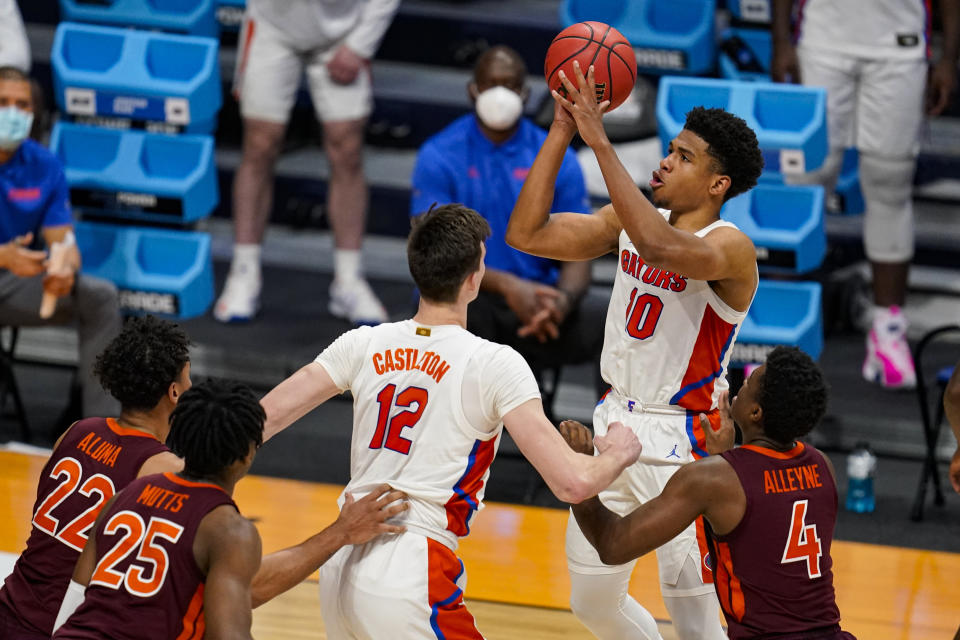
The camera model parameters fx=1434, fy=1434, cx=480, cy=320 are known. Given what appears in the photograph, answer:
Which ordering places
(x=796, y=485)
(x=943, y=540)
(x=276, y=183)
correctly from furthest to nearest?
(x=276, y=183) → (x=943, y=540) → (x=796, y=485)

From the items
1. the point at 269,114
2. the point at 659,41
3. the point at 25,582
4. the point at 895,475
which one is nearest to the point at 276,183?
the point at 269,114

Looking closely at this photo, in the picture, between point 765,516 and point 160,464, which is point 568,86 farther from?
point 160,464

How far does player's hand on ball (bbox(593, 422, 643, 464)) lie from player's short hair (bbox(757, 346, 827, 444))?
0.33 metres

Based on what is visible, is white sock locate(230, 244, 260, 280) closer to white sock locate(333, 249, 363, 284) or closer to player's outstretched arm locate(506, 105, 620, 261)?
white sock locate(333, 249, 363, 284)

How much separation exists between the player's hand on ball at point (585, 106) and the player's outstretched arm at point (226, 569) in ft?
4.46

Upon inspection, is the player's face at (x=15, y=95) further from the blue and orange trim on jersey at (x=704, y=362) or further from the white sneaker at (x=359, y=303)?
the blue and orange trim on jersey at (x=704, y=362)

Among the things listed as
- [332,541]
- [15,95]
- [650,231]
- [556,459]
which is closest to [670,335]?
[650,231]

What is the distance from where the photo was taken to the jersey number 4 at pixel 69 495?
3.52 metres

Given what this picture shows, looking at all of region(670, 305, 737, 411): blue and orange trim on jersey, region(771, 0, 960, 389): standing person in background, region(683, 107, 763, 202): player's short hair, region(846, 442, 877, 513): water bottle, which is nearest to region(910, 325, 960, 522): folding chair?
region(846, 442, 877, 513): water bottle

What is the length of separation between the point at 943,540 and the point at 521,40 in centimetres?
427

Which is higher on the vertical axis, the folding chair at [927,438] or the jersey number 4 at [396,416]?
the jersey number 4 at [396,416]

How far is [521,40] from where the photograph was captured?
8.77 m

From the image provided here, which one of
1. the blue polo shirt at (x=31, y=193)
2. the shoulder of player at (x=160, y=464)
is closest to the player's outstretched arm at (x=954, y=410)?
the shoulder of player at (x=160, y=464)

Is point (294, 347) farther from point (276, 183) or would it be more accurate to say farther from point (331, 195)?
point (276, 183)
